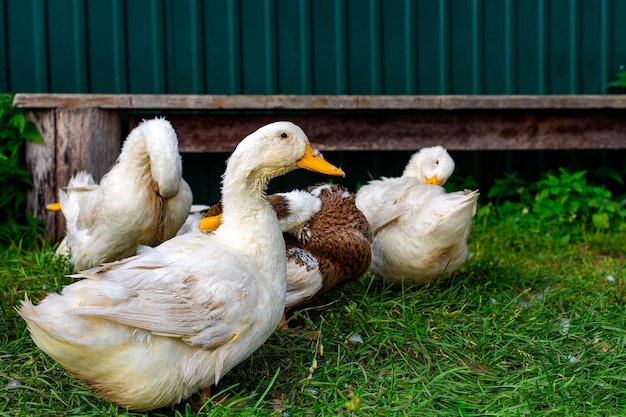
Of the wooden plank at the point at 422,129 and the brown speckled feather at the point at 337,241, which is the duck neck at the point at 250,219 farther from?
the wooden plank at the point at 422,129

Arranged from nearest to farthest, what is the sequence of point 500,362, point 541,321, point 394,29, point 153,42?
point 500,362 < point 541,321 < point 153,42 < point 394,29

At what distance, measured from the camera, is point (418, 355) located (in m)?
3.69

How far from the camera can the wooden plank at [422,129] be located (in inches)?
228

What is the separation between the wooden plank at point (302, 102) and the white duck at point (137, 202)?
1079 mm

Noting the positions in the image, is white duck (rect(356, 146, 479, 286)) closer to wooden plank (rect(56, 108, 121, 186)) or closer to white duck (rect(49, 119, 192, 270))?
white duck (rect(49, 119, 192, 270))

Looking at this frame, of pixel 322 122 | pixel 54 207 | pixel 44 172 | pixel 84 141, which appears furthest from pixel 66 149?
pixel 322 122

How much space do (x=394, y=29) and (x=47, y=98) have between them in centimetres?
314

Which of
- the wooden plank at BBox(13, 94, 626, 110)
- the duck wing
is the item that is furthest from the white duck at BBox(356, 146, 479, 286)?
the duck wing

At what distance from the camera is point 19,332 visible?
385 centimetres

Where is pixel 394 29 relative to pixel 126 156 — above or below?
above

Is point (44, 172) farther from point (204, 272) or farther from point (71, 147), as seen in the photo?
point (204, 272)

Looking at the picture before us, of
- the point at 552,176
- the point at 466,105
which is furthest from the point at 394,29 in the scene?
the point at 552,176

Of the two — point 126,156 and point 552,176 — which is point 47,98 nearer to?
point 126,156

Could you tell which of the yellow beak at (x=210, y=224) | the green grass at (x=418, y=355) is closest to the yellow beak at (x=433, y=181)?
the green grass at (x=418, y=355)
